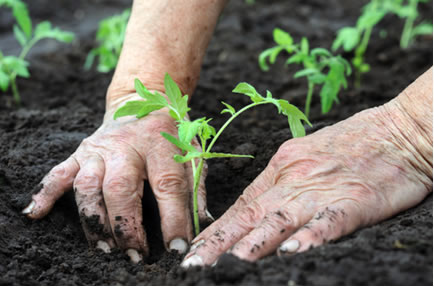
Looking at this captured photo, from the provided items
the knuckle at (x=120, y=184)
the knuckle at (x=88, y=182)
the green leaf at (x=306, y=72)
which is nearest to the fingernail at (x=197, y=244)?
the knuckle at (x=120, y=184)

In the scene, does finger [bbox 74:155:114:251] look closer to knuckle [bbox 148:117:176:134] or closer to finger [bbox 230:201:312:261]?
knuckle [bbox 148:117:176:134]

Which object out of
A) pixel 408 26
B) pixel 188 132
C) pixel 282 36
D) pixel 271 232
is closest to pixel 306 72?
pixel 282 36

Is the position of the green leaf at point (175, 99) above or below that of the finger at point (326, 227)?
above

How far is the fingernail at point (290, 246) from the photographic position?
168cm

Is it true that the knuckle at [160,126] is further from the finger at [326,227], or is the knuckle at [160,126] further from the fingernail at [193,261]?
the finger at [326,227]

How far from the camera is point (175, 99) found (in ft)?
6.53

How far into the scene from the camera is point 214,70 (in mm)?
4145

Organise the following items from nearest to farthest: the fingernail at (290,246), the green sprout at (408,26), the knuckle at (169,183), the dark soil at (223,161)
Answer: the dark soil at (223,161), the fingernail at (290,246), the knuckle at (169,183), the green sprout at (408,26)

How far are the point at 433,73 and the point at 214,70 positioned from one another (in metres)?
2.29

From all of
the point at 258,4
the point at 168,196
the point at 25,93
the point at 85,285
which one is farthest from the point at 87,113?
the point at 258,4

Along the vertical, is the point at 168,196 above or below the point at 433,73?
below

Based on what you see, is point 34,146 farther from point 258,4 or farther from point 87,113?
point 258,4

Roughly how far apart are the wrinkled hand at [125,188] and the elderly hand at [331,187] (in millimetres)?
217

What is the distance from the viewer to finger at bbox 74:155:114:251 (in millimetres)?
2105
